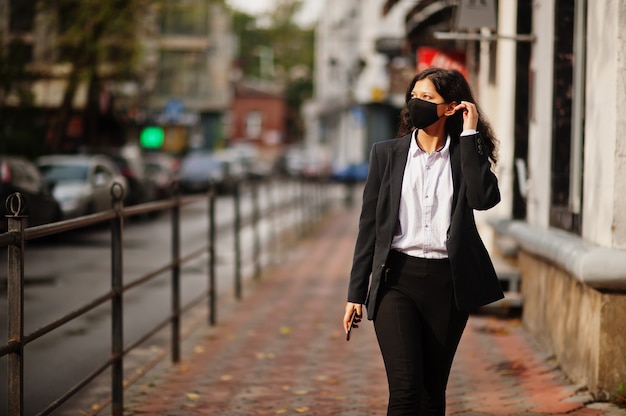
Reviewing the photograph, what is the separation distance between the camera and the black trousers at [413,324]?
14.5ft

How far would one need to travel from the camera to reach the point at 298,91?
10031cm

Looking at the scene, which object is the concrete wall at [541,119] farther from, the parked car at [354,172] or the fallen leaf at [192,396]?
the parked car at [354,172]

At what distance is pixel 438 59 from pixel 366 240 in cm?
998

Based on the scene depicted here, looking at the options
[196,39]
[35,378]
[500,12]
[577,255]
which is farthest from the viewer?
[196,39]

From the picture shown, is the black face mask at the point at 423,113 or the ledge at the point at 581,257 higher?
the black face mask at the point at 423,113

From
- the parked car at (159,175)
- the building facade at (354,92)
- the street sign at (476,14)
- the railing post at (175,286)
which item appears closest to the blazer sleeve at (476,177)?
the railing post at (175,286)

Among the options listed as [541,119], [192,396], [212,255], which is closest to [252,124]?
[212,255]

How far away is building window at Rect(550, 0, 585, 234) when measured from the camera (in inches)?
333

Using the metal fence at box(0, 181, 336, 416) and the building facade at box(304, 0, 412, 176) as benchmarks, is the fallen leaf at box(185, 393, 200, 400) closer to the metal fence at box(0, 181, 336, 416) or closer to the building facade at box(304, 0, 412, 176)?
the metal fence at box(0, 181, 336, 416)

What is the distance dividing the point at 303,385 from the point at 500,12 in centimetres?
680

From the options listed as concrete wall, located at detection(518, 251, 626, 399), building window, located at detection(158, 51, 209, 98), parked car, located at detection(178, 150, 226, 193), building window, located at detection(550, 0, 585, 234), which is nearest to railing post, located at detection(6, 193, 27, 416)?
concrete wall, located at detection(518, 251, 626, 399)

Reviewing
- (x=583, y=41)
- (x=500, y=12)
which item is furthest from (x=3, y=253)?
(x=500, y=12)

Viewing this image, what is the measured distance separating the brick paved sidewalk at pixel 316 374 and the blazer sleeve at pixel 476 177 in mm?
2146

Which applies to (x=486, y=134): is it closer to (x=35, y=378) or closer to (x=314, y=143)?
(x=35, y=378)
